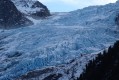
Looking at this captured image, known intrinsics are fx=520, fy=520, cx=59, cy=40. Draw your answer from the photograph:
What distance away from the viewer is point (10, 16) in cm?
19100

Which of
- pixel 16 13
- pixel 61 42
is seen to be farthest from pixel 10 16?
pixel 61 42

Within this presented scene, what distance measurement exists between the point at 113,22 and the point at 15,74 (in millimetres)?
39317

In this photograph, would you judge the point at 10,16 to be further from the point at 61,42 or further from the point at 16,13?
the point at 61,42

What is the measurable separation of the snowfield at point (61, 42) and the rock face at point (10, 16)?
94.9 feet

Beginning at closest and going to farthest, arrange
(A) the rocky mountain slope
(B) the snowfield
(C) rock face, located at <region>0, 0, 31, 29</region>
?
(B) the snowfield
(C) rock face, located at <region>0, 0, 31, 29</region>
(A) the rocky mountain slope

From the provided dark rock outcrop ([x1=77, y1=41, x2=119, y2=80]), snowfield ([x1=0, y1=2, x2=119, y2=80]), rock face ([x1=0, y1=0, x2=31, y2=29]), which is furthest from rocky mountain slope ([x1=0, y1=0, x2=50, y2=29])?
dark rock outcrop ([x1=77, y1=41, x2=119, y2=80])

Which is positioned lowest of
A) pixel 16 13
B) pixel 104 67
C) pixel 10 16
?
pixel 10 16

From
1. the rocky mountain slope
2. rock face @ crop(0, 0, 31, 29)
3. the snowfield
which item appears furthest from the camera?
the rocky mountain slope

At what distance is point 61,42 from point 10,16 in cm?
6958

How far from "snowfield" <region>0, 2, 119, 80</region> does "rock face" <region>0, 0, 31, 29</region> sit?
94.9 ft

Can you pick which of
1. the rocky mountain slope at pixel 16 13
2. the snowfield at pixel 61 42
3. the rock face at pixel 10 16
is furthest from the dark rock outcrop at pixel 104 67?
the rock face at pixel 10 16

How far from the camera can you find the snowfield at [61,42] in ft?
371

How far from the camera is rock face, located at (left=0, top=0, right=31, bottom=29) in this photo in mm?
182500

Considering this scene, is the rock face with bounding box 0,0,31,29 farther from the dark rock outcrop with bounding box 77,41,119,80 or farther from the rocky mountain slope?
the dark rock outcrop with bounding box 77,41,119,80
